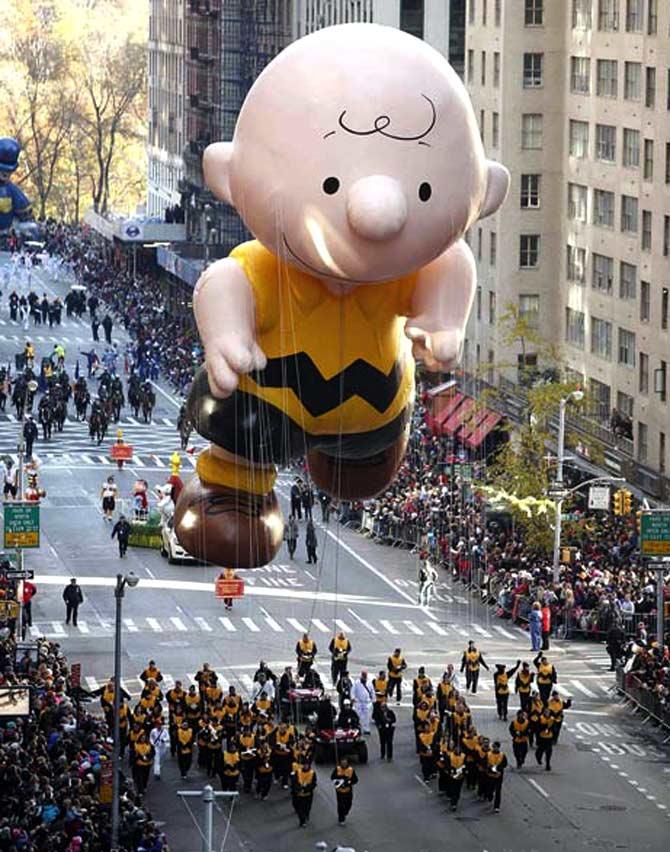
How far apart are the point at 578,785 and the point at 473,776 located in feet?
7.36

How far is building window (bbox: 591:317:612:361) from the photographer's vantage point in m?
99.8

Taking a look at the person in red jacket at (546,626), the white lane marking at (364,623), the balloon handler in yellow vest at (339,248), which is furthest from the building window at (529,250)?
the balloon handler in yellow vest at (339,248)

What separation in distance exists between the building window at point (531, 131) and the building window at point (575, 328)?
5357 mm

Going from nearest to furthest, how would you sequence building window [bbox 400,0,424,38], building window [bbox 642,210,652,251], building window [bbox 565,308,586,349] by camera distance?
building window [bbox 642,210,652,251] < building window [bbox 565,308,586,349] < building window [bbox 400,0,424,38]

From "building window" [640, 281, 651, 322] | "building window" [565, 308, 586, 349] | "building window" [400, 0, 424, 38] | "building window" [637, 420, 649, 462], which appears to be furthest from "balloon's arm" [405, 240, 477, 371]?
"building window" [400, 0, 424, 38]

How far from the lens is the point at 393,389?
25.2m

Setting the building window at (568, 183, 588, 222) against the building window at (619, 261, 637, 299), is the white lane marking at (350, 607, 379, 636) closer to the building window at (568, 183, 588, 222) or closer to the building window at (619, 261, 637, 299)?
the building window at (619, 261, 637, 299)

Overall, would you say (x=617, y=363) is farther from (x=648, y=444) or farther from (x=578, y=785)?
(x=578, y=785)

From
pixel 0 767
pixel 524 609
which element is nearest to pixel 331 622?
pixel 524 609

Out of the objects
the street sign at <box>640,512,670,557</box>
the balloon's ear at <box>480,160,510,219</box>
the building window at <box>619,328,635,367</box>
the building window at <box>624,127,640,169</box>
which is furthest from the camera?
the building window at <box>619,328,635,367</box>

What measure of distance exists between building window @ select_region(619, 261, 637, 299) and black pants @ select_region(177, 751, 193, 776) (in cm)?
3973

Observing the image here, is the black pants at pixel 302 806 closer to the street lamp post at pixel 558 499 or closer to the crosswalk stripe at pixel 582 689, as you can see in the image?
the crosswalk stripe at pixel 582 689

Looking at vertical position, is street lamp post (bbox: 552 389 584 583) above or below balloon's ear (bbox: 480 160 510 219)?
below

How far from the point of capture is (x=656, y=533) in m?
68.1
